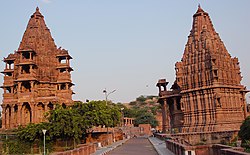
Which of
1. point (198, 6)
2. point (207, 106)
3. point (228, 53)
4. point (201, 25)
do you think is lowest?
point (207, 106)

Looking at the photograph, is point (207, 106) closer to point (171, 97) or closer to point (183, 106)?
point (183, 106)

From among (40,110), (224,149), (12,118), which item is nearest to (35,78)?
(40,110)

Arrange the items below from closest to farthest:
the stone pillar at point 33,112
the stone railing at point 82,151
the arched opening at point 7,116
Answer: the stone railing at point 82,151
the stone pillar at point 33,112
the arched opening at point 7,116

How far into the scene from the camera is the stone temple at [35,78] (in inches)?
1917

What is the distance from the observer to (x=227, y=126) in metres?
42.2

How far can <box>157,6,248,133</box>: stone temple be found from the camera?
43.4 m

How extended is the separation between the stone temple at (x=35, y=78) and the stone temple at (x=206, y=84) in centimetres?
2052

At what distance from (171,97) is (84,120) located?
20732 mm

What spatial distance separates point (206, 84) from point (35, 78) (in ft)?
93.2

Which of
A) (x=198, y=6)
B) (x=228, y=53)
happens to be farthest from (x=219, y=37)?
(x=198, y=6)

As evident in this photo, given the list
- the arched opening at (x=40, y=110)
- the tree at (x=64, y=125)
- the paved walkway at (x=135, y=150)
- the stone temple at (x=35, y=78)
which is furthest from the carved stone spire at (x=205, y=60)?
the arched opening at (x=40, y=110)

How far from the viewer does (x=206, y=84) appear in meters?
45.1

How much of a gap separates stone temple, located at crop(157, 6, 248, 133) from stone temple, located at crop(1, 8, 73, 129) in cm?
2052

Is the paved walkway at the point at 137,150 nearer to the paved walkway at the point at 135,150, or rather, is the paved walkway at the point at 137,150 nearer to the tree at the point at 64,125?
the paved walkway at the point at 135,150
